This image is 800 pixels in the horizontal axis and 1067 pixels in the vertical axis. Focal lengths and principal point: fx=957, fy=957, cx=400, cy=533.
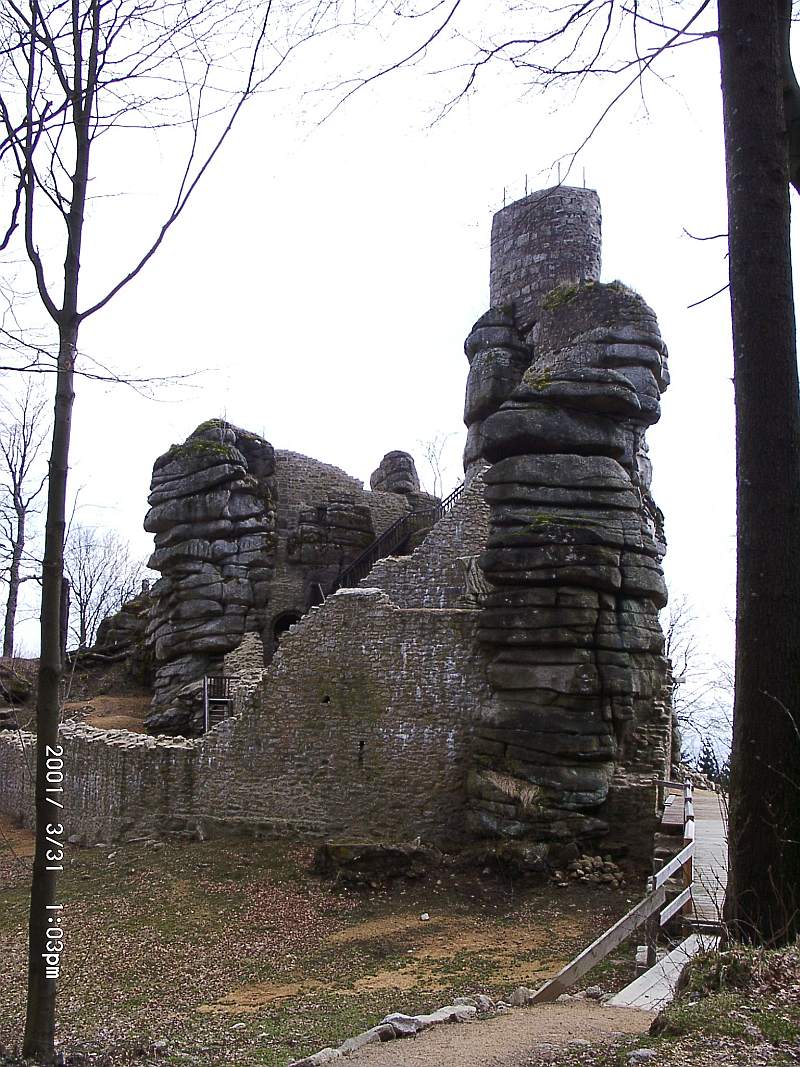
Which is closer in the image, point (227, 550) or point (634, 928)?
point (634, 928)

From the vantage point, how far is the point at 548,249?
2047cm

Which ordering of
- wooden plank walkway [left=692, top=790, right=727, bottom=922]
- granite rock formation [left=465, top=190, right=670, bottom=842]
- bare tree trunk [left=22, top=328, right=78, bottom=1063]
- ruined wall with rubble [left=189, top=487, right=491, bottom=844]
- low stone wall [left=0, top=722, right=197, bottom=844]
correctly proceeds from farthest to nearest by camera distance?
1. low stone wall [left=0, top=722, right=197, bottom=844]
2. ruined wall with rubble [left=189, top=487, right=491, bottom=844]
3. granite rock formation [left=465, top=190, right=670, bottom=842]
4. wooden plank walkway [left=692, top=790, right=727, bottom=922]
5. bare tree trunk [left=22, top=328, right=78, bottom=1063]

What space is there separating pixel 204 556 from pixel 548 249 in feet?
35.3

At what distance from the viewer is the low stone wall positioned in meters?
16.5

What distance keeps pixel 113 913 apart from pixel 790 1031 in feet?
33.5

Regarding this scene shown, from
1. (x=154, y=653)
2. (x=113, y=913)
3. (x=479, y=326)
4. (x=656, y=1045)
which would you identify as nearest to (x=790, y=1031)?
(x=656, y=1045)

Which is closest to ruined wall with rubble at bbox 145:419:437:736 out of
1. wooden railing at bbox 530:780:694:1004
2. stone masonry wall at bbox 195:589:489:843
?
stone masonry wall at bbox 195:589:489:843

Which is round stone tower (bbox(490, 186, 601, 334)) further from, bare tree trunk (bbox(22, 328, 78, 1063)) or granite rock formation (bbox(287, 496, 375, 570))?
bare tree trunk (bbox(22, 328, 78, 1063))

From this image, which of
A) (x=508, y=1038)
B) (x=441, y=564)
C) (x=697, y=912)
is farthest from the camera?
(x=441, y=564)

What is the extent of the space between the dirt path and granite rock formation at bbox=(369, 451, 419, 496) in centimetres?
2206

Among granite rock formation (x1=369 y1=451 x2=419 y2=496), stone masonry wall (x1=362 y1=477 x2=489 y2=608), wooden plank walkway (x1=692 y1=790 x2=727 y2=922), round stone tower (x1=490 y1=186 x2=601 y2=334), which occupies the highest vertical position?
round stone tower (x1=490 y1=186 x2=601 y2=334)

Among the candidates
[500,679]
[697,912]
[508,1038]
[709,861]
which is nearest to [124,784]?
[500,679]

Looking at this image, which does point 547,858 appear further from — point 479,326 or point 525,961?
point 479,326

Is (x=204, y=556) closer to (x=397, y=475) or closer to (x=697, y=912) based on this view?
(x=397, y=475)
